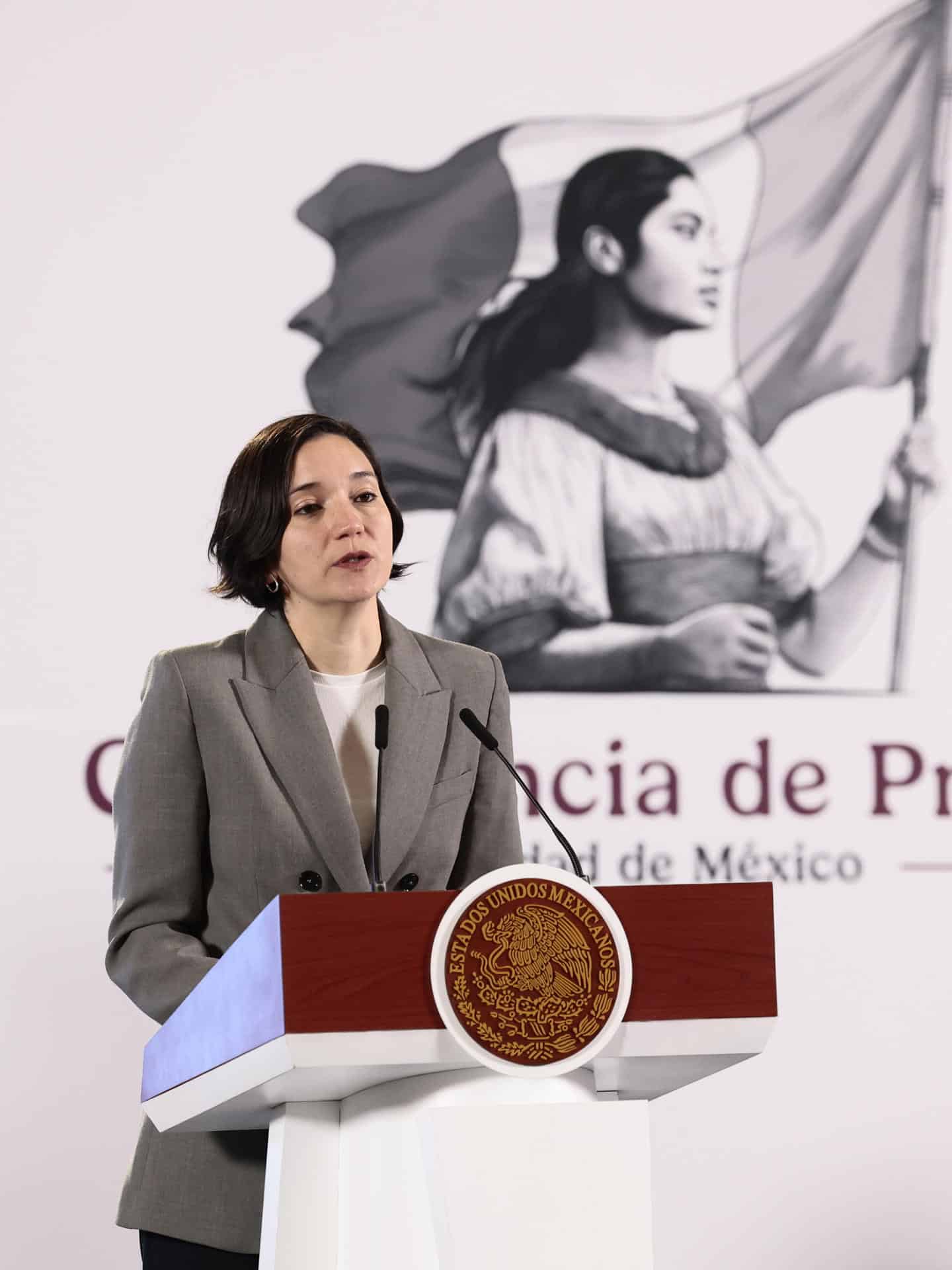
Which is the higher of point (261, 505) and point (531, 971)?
point (261, 505)

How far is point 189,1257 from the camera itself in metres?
1.72

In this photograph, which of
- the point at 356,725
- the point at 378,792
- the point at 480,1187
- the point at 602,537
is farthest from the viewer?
the point at 602,537

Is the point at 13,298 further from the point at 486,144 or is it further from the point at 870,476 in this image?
the point at 870,476

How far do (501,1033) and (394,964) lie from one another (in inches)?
3.7

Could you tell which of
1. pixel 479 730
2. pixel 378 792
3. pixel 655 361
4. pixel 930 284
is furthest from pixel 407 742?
pixel 930 284

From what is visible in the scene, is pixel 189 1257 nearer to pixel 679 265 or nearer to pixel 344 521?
pixel 344 521

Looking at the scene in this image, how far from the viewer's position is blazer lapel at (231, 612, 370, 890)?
5.58ft

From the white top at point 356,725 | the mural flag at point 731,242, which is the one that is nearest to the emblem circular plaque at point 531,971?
the white top at point 356,725

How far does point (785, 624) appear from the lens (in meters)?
3.63

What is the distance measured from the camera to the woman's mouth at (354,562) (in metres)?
1.87

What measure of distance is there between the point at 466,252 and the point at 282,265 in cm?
43

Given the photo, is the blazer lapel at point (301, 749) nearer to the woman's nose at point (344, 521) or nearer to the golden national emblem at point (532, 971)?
the woman's nose at point (344, 521)

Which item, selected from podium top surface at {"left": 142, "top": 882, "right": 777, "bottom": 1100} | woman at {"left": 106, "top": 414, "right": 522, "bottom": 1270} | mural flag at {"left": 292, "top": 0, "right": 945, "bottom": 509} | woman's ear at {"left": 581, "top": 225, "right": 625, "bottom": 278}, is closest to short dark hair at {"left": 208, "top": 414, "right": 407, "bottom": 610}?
woman at {"left": 106, "top": 414, "right": 522, "bottom": 1270}

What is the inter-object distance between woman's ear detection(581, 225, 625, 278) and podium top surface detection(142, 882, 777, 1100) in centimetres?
260
